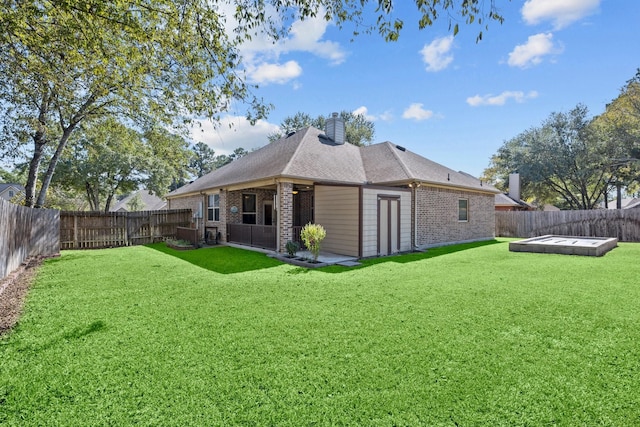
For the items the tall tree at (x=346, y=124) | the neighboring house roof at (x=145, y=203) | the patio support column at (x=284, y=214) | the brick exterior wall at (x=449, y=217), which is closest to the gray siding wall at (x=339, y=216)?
the patio support column at (x=284, y=214)

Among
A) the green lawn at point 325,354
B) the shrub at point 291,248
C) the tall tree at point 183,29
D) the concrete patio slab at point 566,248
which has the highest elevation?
the tall tree at point 183,29

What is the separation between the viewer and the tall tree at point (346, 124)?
115ft

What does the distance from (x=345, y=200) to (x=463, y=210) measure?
26.8ft

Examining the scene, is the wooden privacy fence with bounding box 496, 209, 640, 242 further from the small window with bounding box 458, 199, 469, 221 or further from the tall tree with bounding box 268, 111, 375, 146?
the tall tree with bounding box 268, 111, 375, 146

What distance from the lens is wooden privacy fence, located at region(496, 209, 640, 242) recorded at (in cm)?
1709

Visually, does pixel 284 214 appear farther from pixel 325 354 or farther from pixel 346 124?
pixel 346 124

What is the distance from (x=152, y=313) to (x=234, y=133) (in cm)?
337

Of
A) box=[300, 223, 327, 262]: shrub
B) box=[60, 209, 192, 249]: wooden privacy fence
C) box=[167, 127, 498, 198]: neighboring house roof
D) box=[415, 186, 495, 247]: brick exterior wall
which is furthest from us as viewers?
box=[60, 209, 192, 249]: wooden privacy fence

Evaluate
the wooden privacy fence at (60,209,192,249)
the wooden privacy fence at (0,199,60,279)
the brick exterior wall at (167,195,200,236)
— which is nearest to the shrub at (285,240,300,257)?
the wooden privacy fence at (0,199,60,279)

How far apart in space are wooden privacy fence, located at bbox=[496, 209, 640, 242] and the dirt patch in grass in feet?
74.6

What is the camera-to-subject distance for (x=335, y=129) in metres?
16.6

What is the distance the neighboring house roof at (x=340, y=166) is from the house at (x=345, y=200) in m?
0.05

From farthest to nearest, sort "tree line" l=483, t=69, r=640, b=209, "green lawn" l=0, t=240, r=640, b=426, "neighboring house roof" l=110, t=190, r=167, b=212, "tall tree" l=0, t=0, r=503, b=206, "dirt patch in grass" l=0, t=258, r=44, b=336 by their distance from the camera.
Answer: "neighboring house roof" l=110, t=190, r=167, b=212 < "tree line" l=483, t=69, r=640, b=209 < "dirt patch in grass" l=0, t=258, r=44, b=336 < "tall tree" l=0, t=0, r=503, b=206 < "green lawn" l=0, t=240, r=640, b=426

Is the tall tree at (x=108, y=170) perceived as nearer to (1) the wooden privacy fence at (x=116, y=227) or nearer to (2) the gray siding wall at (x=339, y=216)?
(1) the wooden privacy fence at (x=116, y=227)
